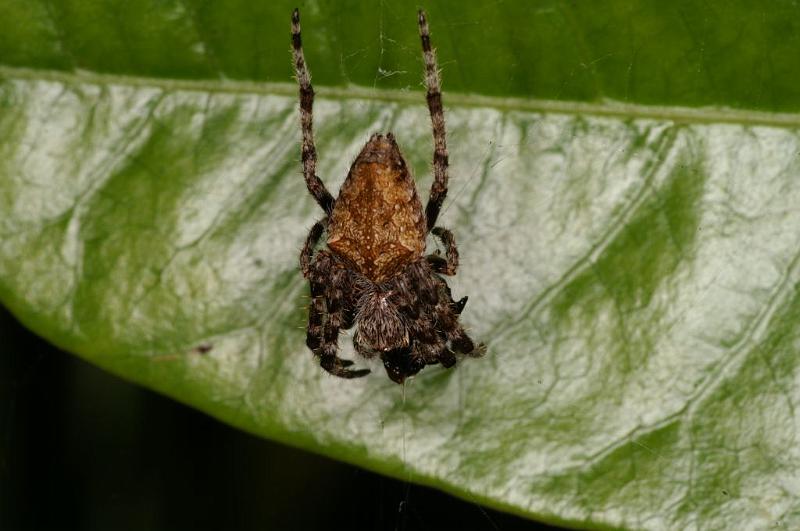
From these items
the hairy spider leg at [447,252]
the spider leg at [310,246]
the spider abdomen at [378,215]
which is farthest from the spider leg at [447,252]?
the spider leg at [310,246]

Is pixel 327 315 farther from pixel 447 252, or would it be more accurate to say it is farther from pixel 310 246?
pixel 447 252

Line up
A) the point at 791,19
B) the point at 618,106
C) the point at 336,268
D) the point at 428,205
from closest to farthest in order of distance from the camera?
the point at 791,19 → the point at 618,106 → the point at 428,205 → the point at 336,268

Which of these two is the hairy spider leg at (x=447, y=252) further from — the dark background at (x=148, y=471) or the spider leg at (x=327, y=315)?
the dark background at (x=148, y=471)

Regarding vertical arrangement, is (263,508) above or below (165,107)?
below

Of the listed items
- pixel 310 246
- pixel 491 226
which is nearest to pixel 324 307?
pixel 310 246

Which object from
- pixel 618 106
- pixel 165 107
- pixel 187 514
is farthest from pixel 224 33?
pixel 187 514

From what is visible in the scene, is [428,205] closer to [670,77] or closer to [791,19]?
[670,77]

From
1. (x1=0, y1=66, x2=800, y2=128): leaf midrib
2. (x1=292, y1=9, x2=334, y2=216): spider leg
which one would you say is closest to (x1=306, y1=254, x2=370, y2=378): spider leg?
(x1=292, y1=9, x2=334, y2=216): spider leg

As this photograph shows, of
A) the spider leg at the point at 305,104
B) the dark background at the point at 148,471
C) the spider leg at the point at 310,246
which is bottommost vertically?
the dark background at the point at 148,471
